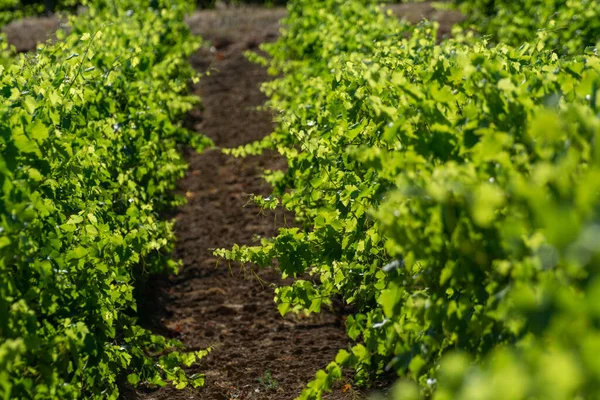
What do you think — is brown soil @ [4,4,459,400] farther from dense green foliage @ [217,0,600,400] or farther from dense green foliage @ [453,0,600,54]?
dense green foliage @ [453,0,600,54]

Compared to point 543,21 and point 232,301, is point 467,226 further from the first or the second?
point 543,21

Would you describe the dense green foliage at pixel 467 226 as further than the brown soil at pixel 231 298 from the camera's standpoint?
No

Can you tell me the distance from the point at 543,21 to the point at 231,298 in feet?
15.7

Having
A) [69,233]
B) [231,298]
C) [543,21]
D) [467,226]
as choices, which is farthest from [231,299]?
[543,21]

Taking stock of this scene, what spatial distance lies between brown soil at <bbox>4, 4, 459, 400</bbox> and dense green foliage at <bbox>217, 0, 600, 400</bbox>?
26.6 inches

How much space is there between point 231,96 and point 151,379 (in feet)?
27.7

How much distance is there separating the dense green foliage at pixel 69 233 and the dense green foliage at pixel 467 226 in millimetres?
874

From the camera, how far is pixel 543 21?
9.30m

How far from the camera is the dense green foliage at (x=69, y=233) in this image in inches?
129

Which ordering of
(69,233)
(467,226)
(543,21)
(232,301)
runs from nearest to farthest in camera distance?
1. (467,226)
2. (69,233)
3. (232,301)
4. (543,21)

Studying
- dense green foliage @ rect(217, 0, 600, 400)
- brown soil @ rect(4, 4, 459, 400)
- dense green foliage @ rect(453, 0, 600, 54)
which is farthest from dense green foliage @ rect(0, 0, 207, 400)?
dense green foliage @ rect(453, 0, 600, 54)

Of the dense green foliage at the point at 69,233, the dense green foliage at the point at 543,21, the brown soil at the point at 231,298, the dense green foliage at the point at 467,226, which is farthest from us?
the dense green foliage at the point at 543,21

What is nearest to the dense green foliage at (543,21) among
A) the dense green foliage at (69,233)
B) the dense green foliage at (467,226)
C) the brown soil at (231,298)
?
the dense green foliage at (467,226)

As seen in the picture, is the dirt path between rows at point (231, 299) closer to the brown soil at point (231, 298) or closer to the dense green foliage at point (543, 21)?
the brown soil at point (231, 298)
